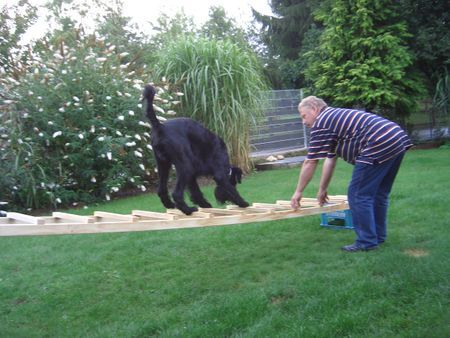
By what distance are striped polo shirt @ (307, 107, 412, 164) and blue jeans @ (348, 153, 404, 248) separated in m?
0.10

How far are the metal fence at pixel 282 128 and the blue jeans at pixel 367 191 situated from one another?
8.07m

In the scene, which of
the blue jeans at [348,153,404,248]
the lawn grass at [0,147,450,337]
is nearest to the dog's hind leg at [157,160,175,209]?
the lawn grass at [0,147,450,337]

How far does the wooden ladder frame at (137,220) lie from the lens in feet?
11.0

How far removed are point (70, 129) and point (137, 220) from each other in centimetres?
489

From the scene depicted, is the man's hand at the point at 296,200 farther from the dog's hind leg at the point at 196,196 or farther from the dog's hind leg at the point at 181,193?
the dog's hind leg at the point at 196,196

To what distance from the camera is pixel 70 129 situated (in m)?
8.23

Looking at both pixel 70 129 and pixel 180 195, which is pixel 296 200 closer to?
pixel 180 195

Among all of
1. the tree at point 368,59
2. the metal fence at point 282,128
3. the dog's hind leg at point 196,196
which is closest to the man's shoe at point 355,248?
the dog's hind leg at point 196,196

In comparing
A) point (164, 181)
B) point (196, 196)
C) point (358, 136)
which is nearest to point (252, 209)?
point (196, 196)

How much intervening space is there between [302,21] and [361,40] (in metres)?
9.94

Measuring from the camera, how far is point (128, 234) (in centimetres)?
609

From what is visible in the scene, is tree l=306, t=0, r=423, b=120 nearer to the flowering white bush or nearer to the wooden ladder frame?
the flowering white bush

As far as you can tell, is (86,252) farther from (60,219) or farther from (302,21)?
(302,21)

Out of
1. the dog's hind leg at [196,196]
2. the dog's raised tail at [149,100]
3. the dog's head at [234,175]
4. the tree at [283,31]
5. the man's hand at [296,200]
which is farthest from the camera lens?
the tree at [283,31]
